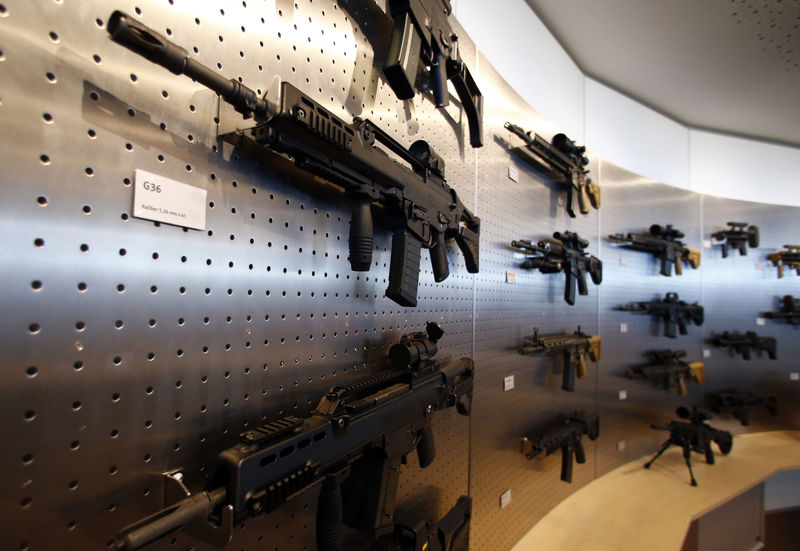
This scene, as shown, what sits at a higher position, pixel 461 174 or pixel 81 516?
Answer: pixel 461 174

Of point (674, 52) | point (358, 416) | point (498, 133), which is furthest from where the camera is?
point (674, 52)

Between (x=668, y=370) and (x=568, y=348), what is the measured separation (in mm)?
1582

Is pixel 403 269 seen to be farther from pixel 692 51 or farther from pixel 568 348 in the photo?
pixel 692 51

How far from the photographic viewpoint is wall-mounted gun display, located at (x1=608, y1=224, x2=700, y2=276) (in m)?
2.85

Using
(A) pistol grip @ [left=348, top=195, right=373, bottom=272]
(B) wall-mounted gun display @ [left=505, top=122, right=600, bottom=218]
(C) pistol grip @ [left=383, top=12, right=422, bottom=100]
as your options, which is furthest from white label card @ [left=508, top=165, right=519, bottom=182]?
(A) pistol grip @ [left=348, top=195, right=373, bottom=272]

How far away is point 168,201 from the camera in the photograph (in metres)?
0.60

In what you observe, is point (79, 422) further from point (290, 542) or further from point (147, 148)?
point (290, 542)

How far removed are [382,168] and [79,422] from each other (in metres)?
0.77

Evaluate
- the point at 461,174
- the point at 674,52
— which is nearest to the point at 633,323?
the point at 674,52

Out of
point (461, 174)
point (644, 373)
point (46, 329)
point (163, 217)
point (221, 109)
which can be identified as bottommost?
point (644, 373)

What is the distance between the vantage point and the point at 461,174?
5.10ft

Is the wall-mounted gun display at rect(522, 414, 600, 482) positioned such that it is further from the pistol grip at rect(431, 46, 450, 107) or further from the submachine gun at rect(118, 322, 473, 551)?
the pistol grip at rect(431, 46, 450, 107)

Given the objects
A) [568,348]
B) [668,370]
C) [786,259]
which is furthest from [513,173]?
[786,259]

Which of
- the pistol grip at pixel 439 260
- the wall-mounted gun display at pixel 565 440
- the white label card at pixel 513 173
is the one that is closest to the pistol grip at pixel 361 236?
the pistol grip at pixel 439 260
